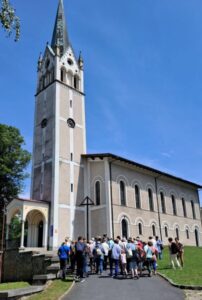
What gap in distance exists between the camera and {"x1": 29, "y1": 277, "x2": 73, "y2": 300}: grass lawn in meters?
11.0

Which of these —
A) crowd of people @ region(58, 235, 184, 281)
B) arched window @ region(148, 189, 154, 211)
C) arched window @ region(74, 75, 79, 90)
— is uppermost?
arched window @ region(74, 75, 79, 90)

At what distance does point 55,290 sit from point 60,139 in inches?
870

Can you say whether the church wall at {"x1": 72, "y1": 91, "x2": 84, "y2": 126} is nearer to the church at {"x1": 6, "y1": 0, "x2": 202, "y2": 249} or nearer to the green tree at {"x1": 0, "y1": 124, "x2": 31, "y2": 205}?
the church at {"x1": 6, "y1": 0, "x2": 202, "y2": 249}

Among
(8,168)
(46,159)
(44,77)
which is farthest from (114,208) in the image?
(44,77)

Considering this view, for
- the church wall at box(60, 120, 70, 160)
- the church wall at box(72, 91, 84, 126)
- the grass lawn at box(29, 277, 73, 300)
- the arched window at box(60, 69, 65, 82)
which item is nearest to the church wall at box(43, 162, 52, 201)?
the church wall at box(60, 120, 70, 160)

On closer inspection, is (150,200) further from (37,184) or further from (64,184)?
(37,184)

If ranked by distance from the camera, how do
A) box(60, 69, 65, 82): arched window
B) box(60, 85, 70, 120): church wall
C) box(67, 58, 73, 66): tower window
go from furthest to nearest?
1. box(67, 58, 73, 66): tower window
2. box(60, 69, 65, 82): arched window
3. box(60, 85, 70, 120): church wall

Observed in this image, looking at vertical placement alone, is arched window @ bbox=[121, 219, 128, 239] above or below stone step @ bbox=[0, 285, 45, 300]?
above

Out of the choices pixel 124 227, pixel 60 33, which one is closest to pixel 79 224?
pixel 124 227

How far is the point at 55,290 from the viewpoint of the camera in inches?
473

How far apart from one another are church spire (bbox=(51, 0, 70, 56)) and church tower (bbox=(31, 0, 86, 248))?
135 millimetres

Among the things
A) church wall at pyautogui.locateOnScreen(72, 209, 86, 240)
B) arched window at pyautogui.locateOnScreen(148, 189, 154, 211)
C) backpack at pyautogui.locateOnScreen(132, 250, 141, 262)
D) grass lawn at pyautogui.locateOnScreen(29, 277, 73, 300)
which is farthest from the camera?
arched window at pyautogui.locateOnScreen(148, 189, 154, 211)

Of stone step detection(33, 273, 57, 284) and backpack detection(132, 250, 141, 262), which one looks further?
backpack detection(132, 250, 141, 262)

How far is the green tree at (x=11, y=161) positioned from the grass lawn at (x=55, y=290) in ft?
66.9
